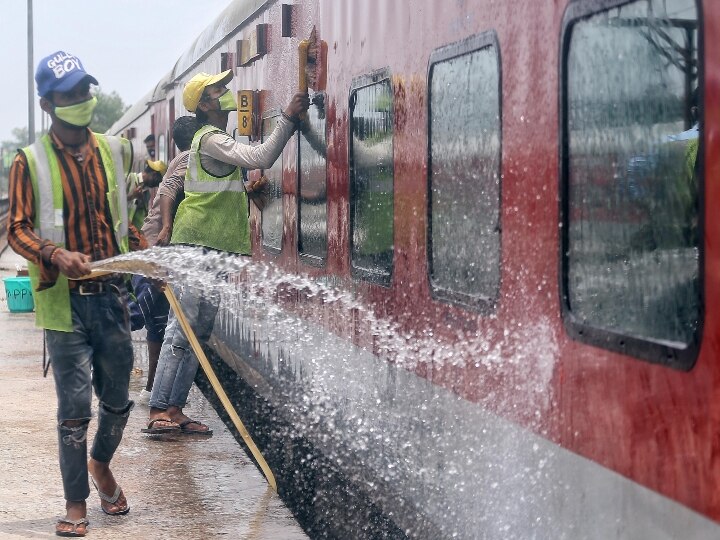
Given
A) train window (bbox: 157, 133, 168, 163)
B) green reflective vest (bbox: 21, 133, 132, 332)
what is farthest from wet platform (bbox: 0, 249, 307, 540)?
train window (bbox: 157, 133, 168, 163)

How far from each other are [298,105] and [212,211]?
0.84 meters

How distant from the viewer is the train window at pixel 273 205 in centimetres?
787

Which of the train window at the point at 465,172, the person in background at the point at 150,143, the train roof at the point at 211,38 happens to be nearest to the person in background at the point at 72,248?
the train window at the point at 465,172

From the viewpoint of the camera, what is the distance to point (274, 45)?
7.88 metres

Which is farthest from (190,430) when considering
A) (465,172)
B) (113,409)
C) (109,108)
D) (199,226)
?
(109,108)

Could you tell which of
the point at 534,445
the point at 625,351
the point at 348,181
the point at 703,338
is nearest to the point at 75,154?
the point at 348,181

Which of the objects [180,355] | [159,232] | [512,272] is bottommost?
[180,355]

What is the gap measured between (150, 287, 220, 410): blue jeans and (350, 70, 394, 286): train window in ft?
5.24

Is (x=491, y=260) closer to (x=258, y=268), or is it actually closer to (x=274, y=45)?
(x=274, y=45)

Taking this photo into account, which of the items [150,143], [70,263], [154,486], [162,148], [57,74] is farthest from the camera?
[162,148]

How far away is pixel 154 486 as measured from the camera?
5.98 m

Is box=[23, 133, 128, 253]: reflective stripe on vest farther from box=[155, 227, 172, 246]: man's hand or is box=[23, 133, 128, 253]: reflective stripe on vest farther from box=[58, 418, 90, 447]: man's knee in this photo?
box=[155, 227, 172, 246]: man's hand

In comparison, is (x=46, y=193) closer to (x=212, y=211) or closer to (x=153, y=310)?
(x=212, y=211)

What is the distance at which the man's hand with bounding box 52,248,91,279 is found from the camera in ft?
16.3
